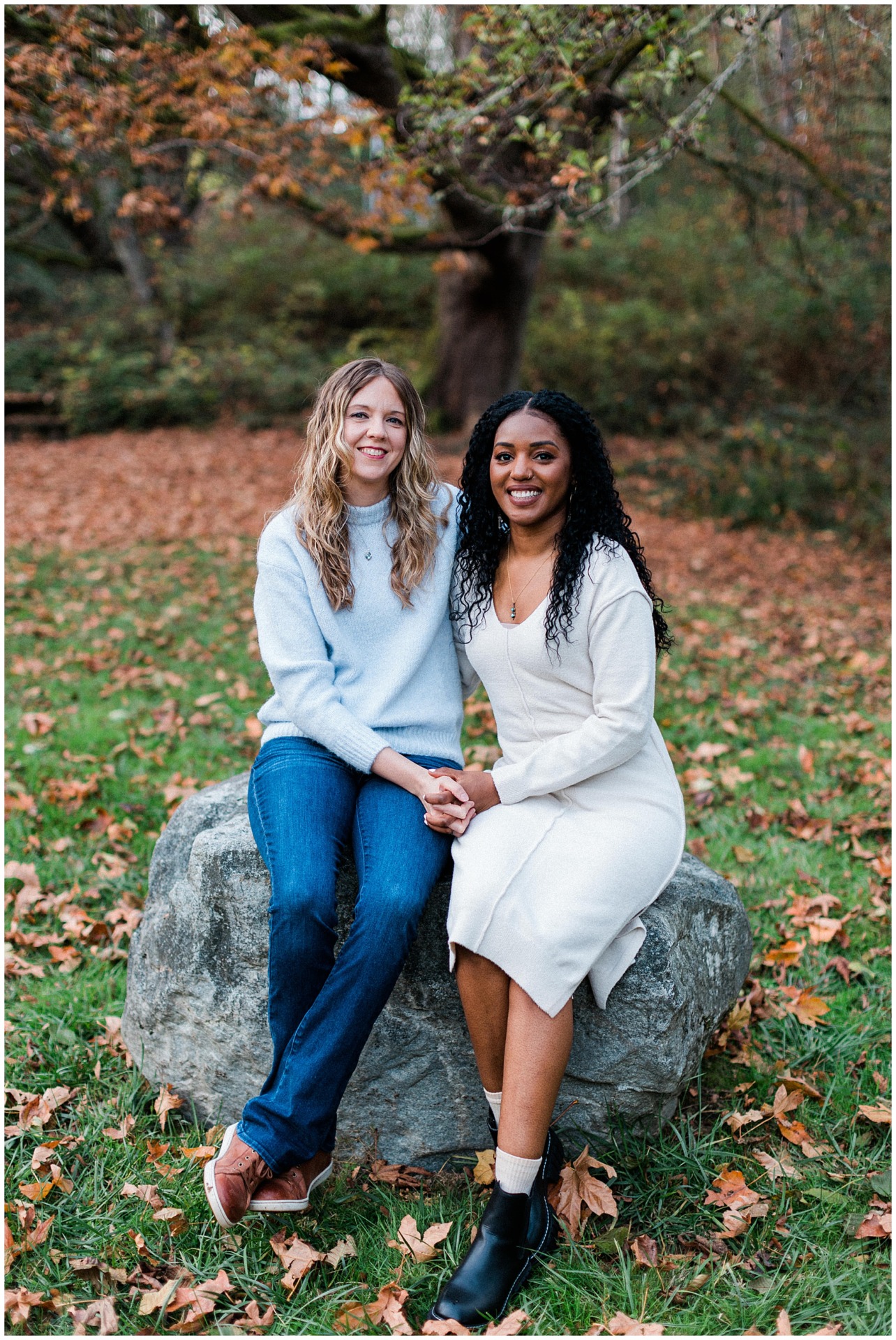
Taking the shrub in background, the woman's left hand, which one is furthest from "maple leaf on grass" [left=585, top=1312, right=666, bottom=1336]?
the shrub in background

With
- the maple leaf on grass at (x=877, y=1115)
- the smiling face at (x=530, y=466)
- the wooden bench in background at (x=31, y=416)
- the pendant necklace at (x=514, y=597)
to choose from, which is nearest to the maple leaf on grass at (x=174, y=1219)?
the pendant necklace at (x=514, y=597)

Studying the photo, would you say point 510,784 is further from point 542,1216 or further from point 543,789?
point 542,1216

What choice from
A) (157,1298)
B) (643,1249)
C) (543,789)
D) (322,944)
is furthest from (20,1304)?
(543,789)

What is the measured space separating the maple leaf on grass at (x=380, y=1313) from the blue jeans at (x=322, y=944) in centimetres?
33

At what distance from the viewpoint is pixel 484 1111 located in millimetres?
2699

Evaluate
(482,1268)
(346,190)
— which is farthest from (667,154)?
(346,190)

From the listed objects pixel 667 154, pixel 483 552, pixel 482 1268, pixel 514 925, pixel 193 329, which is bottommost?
pixel 482 1268

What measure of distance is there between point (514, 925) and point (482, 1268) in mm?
745

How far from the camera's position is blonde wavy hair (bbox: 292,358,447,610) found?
284 cm

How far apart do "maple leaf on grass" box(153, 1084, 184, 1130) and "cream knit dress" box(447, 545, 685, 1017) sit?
1053 millimetres

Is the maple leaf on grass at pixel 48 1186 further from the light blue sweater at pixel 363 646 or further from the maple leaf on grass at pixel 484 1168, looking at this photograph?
the light blue sweater at pixel 363 646

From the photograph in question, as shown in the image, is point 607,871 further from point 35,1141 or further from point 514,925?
point 35,1141

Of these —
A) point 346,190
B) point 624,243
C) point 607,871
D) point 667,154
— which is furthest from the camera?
point 624,243

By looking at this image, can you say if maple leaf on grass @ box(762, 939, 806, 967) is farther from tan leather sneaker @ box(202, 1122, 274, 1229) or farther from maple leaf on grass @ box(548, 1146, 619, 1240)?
tan leather sneaker @ box(202, 1122, 274, 1229)
